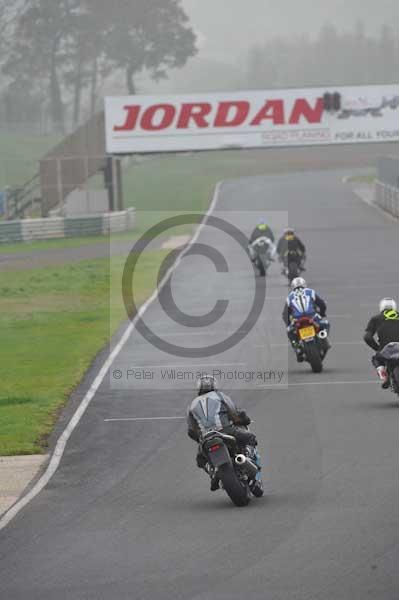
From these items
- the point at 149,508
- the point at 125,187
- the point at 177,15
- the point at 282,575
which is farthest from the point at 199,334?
the point at 177,15

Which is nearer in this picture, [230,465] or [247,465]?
[230,465]

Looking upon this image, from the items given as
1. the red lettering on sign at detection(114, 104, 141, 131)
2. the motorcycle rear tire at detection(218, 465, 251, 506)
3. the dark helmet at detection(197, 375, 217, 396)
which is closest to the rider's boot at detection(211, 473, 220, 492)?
the motorcycle rear tire at detection(218, 465, 251, 506)

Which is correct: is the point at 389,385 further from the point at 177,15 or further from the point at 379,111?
the point at 177,15

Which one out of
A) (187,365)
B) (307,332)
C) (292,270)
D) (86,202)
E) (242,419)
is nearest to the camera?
(242,419)

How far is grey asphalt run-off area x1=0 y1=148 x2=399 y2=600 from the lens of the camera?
11.7m

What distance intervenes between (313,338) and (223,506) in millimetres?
9982

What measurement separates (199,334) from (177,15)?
10437cm

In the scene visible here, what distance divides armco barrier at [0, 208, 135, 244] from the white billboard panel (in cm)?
384

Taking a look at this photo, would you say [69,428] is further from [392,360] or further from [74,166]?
[74,166]

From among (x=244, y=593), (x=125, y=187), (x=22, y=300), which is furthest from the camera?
(x=125, y=187)

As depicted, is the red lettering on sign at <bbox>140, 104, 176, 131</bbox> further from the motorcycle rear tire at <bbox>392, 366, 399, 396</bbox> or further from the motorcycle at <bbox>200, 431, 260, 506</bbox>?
the motorcycle at <bbox>200, 431, 260, 506</bbox>

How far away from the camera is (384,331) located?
68.5 ft

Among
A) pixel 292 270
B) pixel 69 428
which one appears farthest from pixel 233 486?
pixel 292 270

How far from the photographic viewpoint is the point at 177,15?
132250 mm
